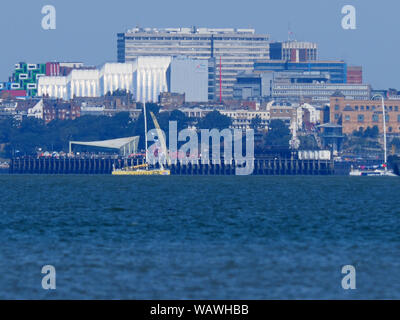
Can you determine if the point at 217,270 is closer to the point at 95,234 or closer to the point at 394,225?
the point at 95,234

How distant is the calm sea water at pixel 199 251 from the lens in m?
37.0

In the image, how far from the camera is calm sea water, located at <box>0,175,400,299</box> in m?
37.0

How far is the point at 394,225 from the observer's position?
6181 cm

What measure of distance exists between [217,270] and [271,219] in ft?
82.0

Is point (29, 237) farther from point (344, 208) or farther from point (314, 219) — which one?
point (344, 208)

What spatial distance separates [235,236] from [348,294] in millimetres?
17600

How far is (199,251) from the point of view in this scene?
46.4 metres

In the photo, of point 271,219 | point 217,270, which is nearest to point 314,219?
point 271,219

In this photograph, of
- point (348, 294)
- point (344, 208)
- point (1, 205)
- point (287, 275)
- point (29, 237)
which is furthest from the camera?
point (1, 205)

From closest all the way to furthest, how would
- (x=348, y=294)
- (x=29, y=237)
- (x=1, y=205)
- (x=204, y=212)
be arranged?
(x=348, y=294) → (x=29, y=237) → (x=204, y=212) → (x=1, y=205)

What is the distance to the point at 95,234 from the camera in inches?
2136
